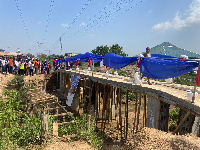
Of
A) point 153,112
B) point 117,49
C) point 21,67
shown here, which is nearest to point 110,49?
point 117,49

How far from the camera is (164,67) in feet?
18.4

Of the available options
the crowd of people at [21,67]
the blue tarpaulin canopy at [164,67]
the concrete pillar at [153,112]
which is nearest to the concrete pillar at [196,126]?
the concrete pillar at [153,112]

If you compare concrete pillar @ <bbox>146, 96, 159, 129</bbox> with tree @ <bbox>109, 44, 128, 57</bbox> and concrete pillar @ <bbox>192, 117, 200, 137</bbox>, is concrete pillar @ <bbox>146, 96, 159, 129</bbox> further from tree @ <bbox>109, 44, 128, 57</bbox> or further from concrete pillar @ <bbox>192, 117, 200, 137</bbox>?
tree @ <bbox>109, 44, 128, 57</bbox>

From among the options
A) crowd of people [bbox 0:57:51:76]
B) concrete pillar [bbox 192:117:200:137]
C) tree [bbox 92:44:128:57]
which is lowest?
concrete pillar [bbox 192:117:200:137]

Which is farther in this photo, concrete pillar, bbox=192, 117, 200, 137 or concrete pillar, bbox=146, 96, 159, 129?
concrete pillar, bbox=146, 96, 159, 129

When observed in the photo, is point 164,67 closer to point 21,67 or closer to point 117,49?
point 21,67

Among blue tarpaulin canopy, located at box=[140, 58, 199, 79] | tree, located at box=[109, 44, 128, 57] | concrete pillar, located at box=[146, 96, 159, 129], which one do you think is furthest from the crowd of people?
tree, located at box=[109, 44, 128, 57]

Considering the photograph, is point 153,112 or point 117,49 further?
point 117,49

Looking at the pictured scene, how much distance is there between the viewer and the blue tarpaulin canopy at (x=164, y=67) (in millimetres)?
5021

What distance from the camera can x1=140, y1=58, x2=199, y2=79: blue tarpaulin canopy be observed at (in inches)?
198

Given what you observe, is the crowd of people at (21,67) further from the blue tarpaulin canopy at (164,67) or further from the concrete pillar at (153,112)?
the concrete pillar at (153,112)

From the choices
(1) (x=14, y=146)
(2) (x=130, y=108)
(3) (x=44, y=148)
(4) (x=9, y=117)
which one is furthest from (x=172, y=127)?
(4) (x=9, y=117)

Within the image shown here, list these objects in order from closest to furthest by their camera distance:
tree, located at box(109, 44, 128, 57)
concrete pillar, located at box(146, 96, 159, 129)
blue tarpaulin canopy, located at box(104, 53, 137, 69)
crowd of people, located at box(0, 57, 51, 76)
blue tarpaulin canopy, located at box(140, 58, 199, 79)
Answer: blue tarpaulin canopy, located at box(140, 58, 199, 79)
concrete pillar, located at box(146, 96, 159, 129)
blue tarpaulin canopy, located at box(104, 53, 137, 69)
crowd of people, located at box(0, 57, 51, 76)
tree, located at box(109, 44, 128, 57)

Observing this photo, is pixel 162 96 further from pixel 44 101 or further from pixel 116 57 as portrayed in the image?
pixel 44 101
